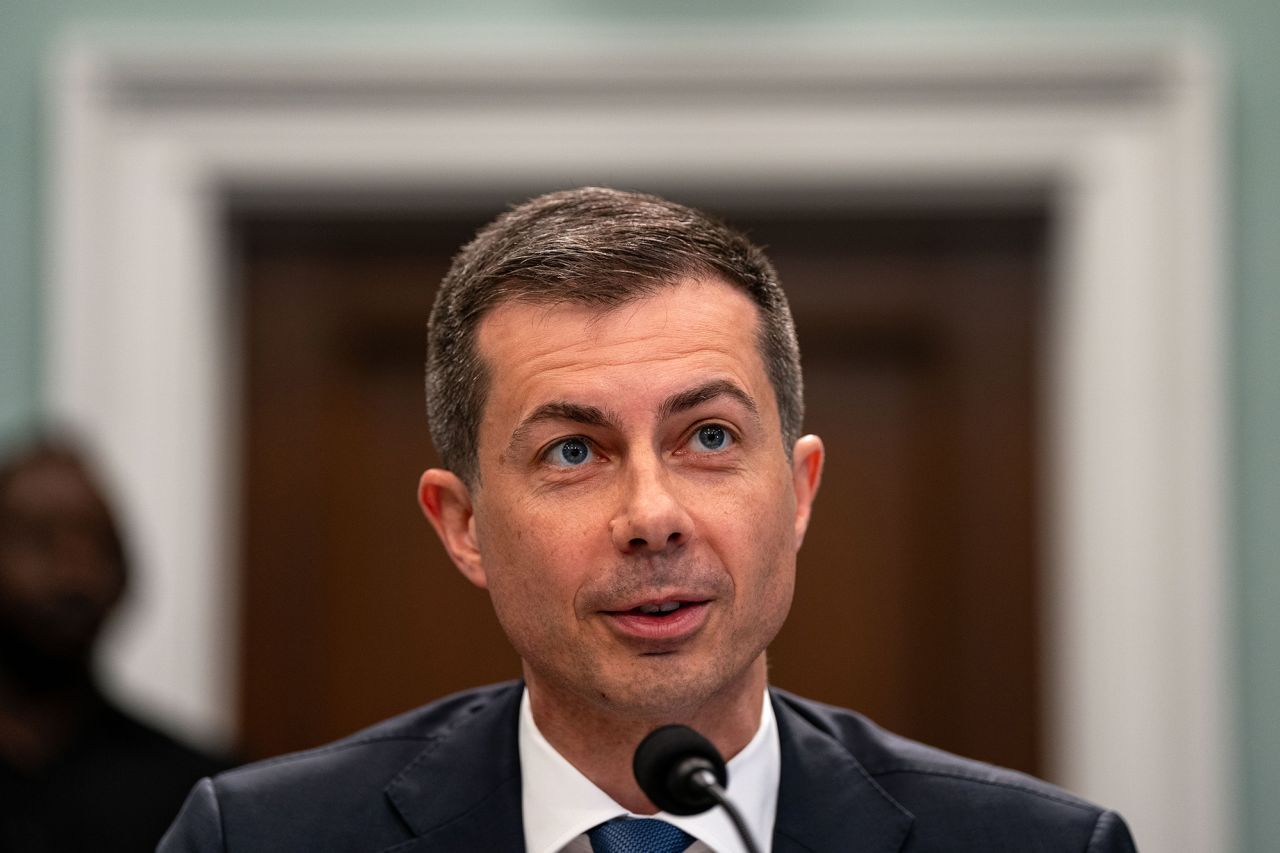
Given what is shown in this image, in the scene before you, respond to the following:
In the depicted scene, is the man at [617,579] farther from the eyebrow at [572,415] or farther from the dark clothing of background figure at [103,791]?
the dark clothing of background figure at [103,791]

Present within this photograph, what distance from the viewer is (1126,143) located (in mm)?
3068

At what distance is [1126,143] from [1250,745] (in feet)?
3.61

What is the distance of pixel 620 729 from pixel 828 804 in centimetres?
22

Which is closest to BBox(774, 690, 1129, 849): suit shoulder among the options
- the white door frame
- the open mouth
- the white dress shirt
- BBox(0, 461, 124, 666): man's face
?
the white dress shirt

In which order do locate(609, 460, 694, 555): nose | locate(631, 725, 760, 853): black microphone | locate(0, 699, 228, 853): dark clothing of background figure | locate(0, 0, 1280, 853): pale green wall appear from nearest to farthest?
locate(631, 725, 760, 853): black microphone < locate(609, 460, 694, 555): nose < locate(0, 699, 228, 853): dark clothing of background figure < locate(0, 0, 1280, 853): pale green wall

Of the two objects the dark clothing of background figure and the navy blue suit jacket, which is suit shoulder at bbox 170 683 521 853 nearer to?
the navy blue suit jacket

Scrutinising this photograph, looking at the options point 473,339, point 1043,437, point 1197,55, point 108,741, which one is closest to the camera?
point 473,339

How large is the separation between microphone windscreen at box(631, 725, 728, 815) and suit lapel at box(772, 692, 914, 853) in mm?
301

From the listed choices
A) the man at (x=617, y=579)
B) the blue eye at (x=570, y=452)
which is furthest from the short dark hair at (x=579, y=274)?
the blue eye at (x=570, y=452)

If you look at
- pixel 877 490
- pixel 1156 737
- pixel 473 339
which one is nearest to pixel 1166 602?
pixel 1156 737

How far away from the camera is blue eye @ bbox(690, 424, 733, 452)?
150cm

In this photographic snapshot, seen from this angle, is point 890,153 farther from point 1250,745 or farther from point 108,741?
point 108,741

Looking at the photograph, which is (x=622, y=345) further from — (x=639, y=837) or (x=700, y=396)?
(x=639, y=837)

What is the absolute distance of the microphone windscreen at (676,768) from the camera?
128 cm
